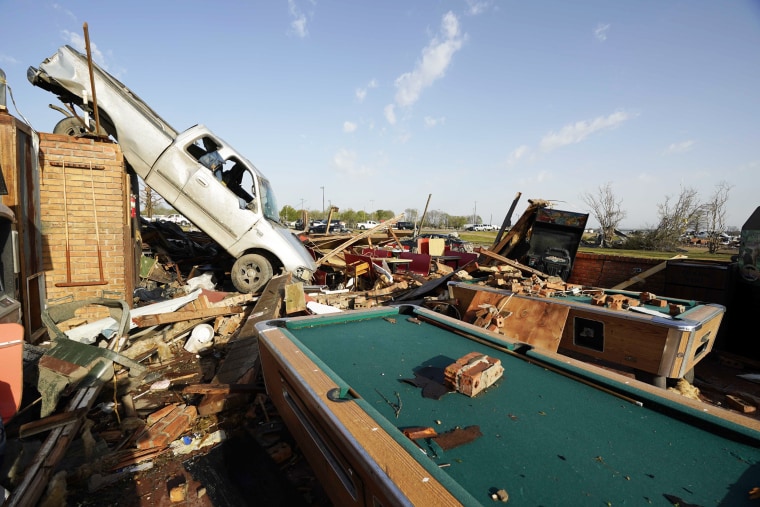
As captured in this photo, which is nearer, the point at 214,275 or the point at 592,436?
the point at 592,436

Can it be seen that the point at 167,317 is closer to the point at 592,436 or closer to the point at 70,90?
the point at 70,90

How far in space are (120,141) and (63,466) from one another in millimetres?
5514

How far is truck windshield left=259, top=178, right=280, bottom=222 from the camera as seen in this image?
6621mm

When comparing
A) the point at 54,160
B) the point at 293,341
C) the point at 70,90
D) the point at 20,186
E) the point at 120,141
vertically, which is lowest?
the point at 293,341

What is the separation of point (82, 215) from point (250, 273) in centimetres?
256

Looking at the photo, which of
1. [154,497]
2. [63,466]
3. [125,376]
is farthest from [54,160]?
[154,497]

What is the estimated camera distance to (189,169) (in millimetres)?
6035

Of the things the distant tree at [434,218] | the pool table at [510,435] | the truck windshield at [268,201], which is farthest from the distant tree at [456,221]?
the pool table at [510,435]

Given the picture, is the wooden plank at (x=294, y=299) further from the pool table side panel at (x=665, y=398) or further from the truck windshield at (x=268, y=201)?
the pool table side panel at (x=665, y=398)

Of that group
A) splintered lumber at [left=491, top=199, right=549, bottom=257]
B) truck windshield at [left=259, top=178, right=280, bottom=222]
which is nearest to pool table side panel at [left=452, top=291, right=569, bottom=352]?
splintered lumber at [left=491, top=199, right=549, bottom=257]

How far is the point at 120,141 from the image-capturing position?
19.3 feet

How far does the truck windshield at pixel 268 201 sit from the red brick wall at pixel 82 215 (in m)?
2.24

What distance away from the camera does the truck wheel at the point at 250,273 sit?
623 centimetres

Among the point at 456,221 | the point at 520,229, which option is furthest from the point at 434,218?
the point at 520,229
